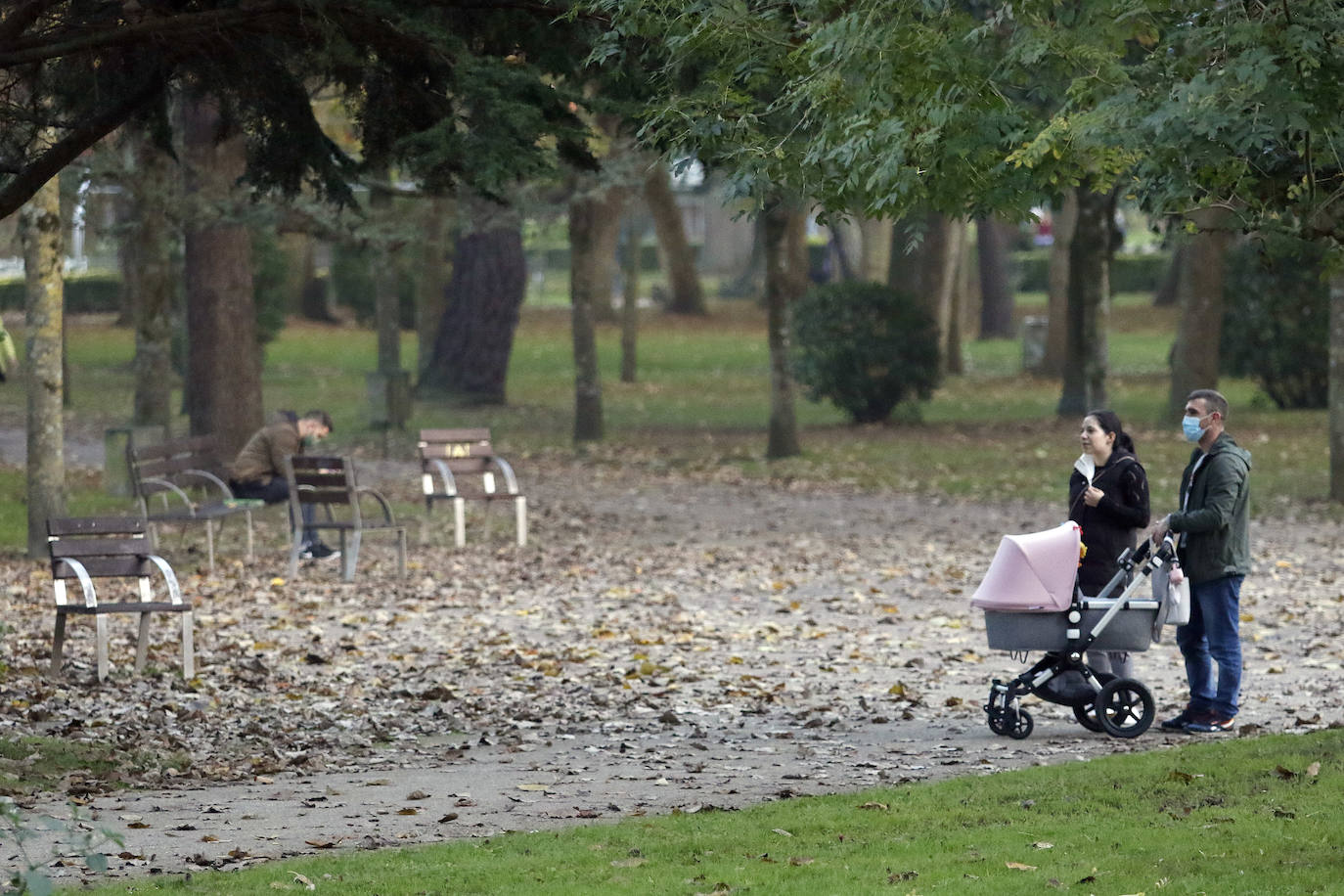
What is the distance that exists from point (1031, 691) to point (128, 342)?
38.0 meters

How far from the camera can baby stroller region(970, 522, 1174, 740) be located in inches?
354

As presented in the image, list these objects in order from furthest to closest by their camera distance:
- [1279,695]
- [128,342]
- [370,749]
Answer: [128,342]
[1279,695]
[370,749]

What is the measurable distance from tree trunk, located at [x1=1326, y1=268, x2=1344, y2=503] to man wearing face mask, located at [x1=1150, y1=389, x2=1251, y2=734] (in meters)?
9.97

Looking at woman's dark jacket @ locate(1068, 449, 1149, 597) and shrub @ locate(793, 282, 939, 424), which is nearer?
woman's dark jacket @ locate(1068, 449, 1149, 597)

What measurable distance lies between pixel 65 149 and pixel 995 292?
4333 cm

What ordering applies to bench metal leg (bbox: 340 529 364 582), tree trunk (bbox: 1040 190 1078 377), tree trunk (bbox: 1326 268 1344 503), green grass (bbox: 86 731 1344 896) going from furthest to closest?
tree trunk (bbox: 1040 190 1078 377), tree trunk (bbox: 1326 268 1344 503), bench metal leg (bbox: 340 529 364 582), green grass (bbox: 86 731 1344 896)

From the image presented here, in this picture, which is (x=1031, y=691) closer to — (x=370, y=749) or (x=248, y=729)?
(x=370, y=749)

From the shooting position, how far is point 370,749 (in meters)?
8.99

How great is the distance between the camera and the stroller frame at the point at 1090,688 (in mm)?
9062

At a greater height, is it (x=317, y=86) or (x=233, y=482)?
(x=317, y=86)

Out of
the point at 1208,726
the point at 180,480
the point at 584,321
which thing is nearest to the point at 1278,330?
the point at 584,321

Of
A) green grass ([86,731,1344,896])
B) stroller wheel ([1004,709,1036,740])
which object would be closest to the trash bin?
stroller wheel ([1004,709,1036,740])

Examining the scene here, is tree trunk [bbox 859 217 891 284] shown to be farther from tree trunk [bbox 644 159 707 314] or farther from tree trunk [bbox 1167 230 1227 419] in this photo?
tree trunk [bbox 644 159 707 314]

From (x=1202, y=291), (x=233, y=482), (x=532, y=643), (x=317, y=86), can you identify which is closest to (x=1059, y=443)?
(x=1202, y=291)
